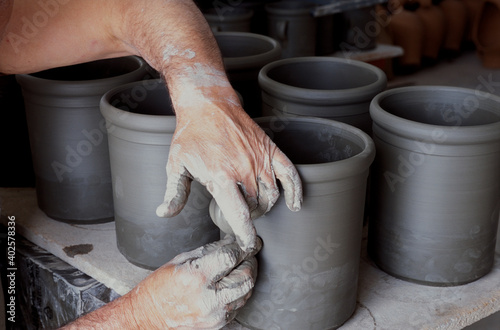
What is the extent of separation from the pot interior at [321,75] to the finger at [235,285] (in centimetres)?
66

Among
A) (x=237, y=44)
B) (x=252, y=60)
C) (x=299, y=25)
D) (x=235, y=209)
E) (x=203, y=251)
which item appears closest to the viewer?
(x=235, y=209)

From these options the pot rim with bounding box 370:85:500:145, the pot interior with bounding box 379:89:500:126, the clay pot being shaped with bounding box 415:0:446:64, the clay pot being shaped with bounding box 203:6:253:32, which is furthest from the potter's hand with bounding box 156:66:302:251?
the clay pot being shaped with bounding box 415:0:446:64

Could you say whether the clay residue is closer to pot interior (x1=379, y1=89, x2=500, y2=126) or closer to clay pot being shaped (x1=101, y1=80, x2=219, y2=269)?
clay pot being shaped (x1=101, y1=80, x2=219, y2=269)

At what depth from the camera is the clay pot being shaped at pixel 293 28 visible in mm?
3189

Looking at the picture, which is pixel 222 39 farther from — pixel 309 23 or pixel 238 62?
pixel 309 23

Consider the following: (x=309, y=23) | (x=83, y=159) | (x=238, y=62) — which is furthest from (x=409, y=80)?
(x=83, y=159)

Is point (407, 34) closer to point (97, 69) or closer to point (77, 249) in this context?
point (97, 69)

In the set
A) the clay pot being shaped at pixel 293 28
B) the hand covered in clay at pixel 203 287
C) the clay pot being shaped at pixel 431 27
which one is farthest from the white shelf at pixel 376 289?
the clay pot being shaped at pixel 431 27

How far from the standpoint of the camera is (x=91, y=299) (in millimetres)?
1495

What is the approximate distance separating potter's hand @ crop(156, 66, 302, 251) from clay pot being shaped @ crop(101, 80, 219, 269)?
182 mm

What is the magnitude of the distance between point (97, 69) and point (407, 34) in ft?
10.2

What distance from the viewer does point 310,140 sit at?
1350 mm

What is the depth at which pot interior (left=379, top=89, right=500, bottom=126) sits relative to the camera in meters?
1.46

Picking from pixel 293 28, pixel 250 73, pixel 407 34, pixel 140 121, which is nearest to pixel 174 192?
pixel 140 121
